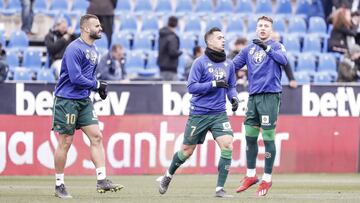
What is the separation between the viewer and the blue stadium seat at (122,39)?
23298 millimetres

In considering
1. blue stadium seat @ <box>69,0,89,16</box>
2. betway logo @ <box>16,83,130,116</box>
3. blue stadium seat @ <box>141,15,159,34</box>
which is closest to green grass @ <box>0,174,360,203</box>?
betway logo @ <box>16,83,130,116</box>

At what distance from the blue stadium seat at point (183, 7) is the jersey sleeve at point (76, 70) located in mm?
12216

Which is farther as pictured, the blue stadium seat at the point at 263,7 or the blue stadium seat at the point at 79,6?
the blue stadium seat at the point at 263,7

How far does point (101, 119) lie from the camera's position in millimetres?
18406

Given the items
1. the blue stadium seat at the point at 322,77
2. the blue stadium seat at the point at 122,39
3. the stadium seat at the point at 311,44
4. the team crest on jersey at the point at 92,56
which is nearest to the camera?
the team crest on jersey at the point at 92,56

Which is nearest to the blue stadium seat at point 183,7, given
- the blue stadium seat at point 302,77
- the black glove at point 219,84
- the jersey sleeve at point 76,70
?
the blue stadium seat at point 302,77

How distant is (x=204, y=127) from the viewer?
44.2 feet

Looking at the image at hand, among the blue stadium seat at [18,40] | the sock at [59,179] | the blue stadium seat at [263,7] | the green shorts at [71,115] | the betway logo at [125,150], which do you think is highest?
the blue stadium seat at [263,7]

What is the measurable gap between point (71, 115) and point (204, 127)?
168 cm

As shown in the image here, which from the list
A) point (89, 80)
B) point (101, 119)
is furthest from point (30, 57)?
point (89, 80)

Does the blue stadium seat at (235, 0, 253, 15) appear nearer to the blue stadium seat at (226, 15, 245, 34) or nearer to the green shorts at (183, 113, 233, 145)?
the blue stadium seat at (226, 15, 245, 34)

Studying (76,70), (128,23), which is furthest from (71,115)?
(128,23)

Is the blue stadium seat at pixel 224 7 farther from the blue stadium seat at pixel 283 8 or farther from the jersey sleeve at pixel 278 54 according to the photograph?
the jersey sleeve at pixel 278 54

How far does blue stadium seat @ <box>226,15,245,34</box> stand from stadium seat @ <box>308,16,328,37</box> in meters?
1.52
